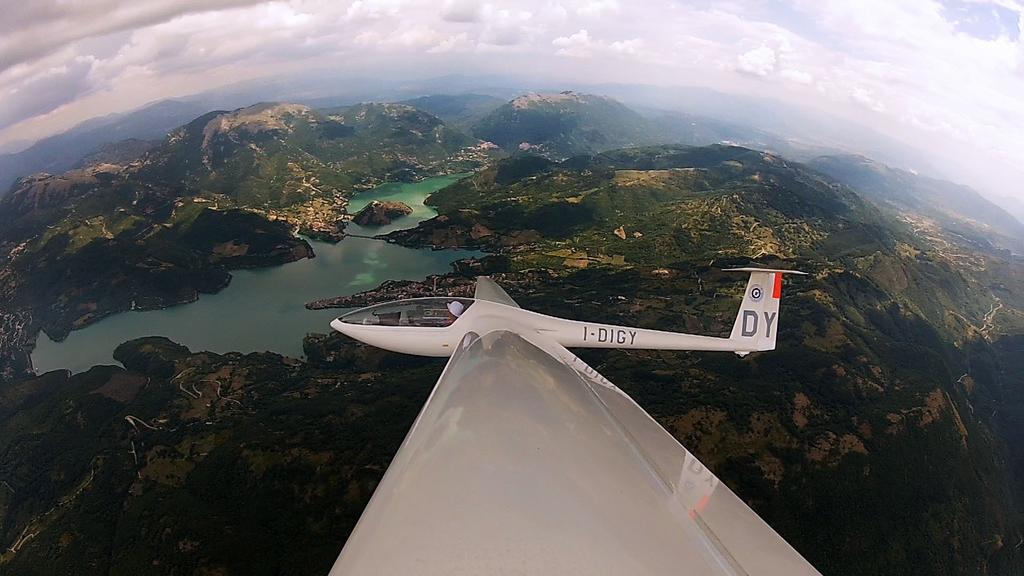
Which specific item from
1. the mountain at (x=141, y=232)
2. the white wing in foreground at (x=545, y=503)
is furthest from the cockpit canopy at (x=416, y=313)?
the mountain at (x=141, y=232)

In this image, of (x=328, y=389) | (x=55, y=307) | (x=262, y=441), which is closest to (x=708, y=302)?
(x=328, y=389)

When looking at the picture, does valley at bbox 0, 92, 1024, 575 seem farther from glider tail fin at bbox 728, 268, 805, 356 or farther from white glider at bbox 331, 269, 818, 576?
white glider at bbox 331, 269, 818, 576

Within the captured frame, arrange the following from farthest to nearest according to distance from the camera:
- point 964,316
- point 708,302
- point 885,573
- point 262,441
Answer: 1. point 964,316
2. point 708,302
3. point 262,441
4. point 885,573

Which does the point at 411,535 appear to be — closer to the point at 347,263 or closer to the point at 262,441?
the point at 262,441

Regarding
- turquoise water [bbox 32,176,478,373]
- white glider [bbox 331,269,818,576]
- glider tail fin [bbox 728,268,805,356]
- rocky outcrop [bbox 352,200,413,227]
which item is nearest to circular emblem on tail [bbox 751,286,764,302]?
glider tail fin [bbox 728,268,805,356]

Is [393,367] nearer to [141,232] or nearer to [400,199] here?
[141,232]
